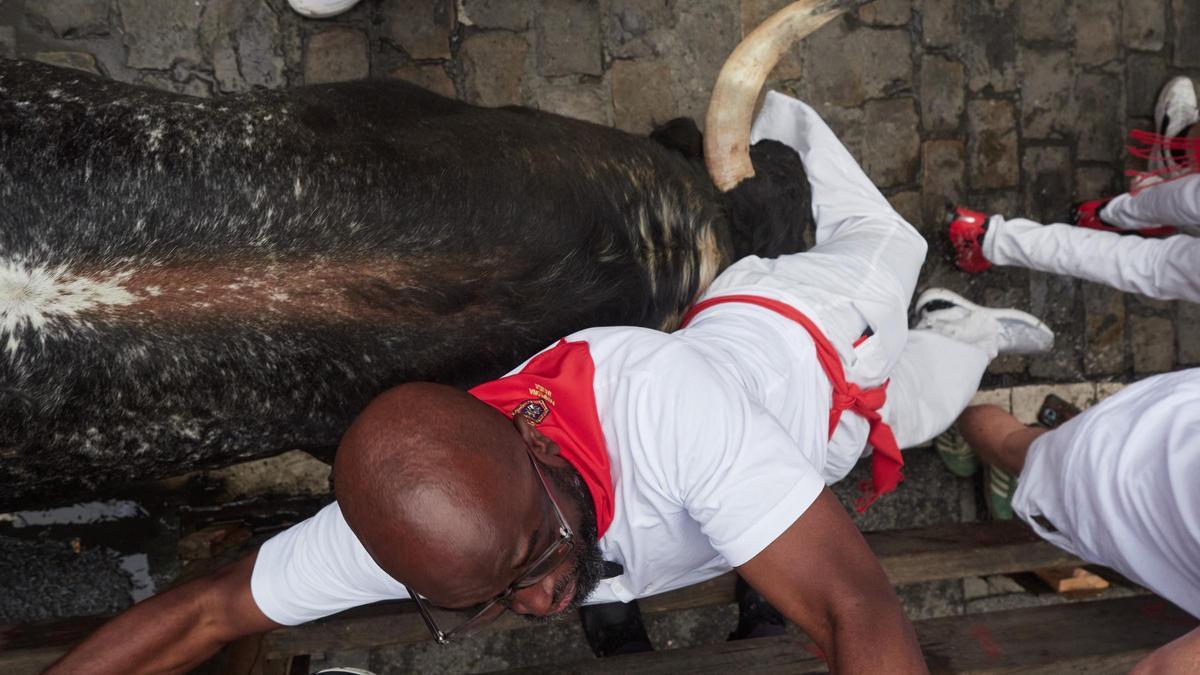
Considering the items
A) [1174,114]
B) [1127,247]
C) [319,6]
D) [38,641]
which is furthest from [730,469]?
[1174,114]

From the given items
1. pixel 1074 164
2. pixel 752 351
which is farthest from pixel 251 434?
pixel 1074 164

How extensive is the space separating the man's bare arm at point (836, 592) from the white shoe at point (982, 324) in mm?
1860

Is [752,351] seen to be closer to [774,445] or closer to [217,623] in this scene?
[774,445]

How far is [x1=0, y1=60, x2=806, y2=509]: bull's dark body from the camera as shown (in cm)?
187

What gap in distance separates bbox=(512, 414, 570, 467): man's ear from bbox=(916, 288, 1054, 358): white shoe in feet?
7.08

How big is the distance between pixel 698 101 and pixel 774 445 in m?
2.25

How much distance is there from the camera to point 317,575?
6.46ft

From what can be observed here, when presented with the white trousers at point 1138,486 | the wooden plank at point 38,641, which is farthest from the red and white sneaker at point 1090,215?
the wooden plank at point 38,641

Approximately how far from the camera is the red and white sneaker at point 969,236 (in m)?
3.54

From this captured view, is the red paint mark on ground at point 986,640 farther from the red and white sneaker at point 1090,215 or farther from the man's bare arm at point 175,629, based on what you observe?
the red and white sneaker at point 1090,215

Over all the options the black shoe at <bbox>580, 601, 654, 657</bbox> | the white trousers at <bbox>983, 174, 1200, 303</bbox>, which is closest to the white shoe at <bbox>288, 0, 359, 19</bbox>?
the black shoe at <bbox>580, 601, 654, 657</bbox>

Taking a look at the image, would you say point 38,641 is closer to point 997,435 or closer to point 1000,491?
point 997,435

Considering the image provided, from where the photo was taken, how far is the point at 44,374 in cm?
183

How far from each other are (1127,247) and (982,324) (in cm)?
60
